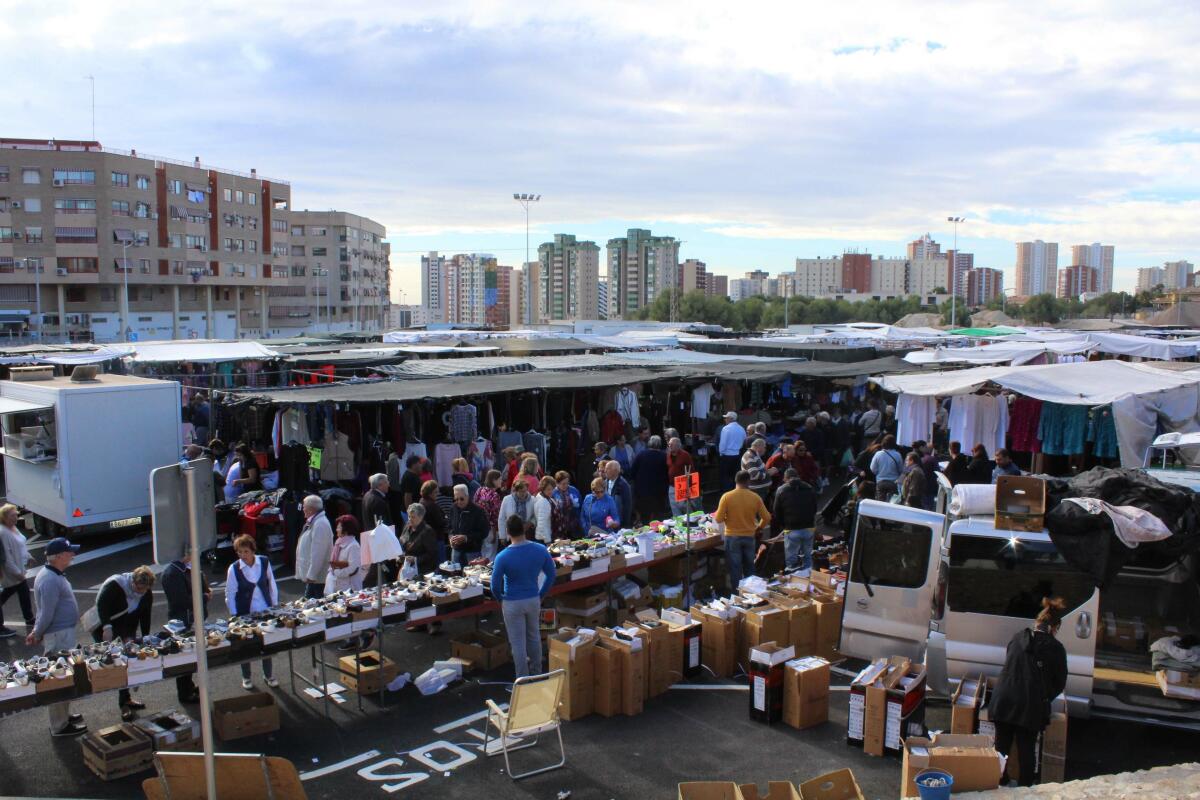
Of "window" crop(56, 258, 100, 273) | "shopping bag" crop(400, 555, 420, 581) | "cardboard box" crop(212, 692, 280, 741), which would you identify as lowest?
"cardboard box" crop(212, 692, 280, 741)

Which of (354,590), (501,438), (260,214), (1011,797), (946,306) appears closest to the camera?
(1011,797)

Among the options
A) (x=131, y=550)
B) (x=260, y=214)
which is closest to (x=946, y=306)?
(x=260, y=214)

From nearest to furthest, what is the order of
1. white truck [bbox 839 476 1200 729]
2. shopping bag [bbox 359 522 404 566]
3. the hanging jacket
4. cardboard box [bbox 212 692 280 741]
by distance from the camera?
1. the hanging jacket
2. white truck [bbox 839 476 1200 729]
3. cardboard box [bbox 212 692 280 741]
4. shopping bag [bbox 359 522 404 566]

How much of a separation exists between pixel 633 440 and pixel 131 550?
8.13m

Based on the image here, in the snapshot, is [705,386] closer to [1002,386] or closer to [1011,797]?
[1002,386]

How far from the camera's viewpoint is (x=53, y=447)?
12562 mm

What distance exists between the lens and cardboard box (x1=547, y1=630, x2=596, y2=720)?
7301 mm

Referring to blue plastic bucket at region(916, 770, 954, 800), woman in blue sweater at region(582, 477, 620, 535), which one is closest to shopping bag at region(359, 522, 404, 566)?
woman in blue sweater at region(582, 477, 620, 535)

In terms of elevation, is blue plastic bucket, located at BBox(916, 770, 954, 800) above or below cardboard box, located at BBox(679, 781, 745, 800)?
above

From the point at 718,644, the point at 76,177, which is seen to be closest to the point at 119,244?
the point at 76,177

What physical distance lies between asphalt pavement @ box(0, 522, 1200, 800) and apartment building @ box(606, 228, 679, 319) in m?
138

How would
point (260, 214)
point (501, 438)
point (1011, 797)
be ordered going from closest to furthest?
point (1011, 797) < point (501, 438) < point (260, 214)

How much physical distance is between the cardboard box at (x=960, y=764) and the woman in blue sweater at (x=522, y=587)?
3065 mm

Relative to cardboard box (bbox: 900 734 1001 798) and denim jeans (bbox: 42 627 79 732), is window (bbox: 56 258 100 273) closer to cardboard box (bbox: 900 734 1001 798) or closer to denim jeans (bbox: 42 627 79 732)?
denim jeans (bbox: 42 627 79 732)
